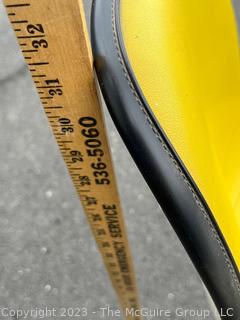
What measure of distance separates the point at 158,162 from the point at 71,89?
19 centimetres

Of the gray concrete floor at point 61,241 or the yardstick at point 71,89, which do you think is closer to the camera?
the yardstick at point 71,89

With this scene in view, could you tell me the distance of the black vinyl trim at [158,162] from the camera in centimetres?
51

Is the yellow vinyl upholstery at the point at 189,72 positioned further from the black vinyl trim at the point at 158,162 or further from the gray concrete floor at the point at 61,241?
the gray concrete floor at the point at 61,241

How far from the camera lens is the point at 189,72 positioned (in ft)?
2.06

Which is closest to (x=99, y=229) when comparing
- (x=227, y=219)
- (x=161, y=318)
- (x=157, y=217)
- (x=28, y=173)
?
(x=227, y=219)

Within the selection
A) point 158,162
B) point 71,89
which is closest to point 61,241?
point 71,89

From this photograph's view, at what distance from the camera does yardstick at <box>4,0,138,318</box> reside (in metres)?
0.55

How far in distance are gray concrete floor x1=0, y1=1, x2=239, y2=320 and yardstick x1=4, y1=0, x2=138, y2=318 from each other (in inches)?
24.7

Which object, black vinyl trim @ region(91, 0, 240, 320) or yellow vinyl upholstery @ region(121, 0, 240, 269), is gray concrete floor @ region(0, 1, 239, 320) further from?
black vinyl trim @ region(91, 0, 240, 320)

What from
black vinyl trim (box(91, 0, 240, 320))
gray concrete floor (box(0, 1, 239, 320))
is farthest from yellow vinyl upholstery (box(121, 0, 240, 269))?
gray concrete floor (box(0, 1, 239, 320))

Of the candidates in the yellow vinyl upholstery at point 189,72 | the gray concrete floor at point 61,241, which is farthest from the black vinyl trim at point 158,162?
the gray concrete floor at point 61,241

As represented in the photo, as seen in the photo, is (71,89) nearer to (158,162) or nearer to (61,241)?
(158,162)

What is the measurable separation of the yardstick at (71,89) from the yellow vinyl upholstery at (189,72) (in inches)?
2.9

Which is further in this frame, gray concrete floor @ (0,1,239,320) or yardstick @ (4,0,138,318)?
gray concrete floor @ (0,1,239,320)
